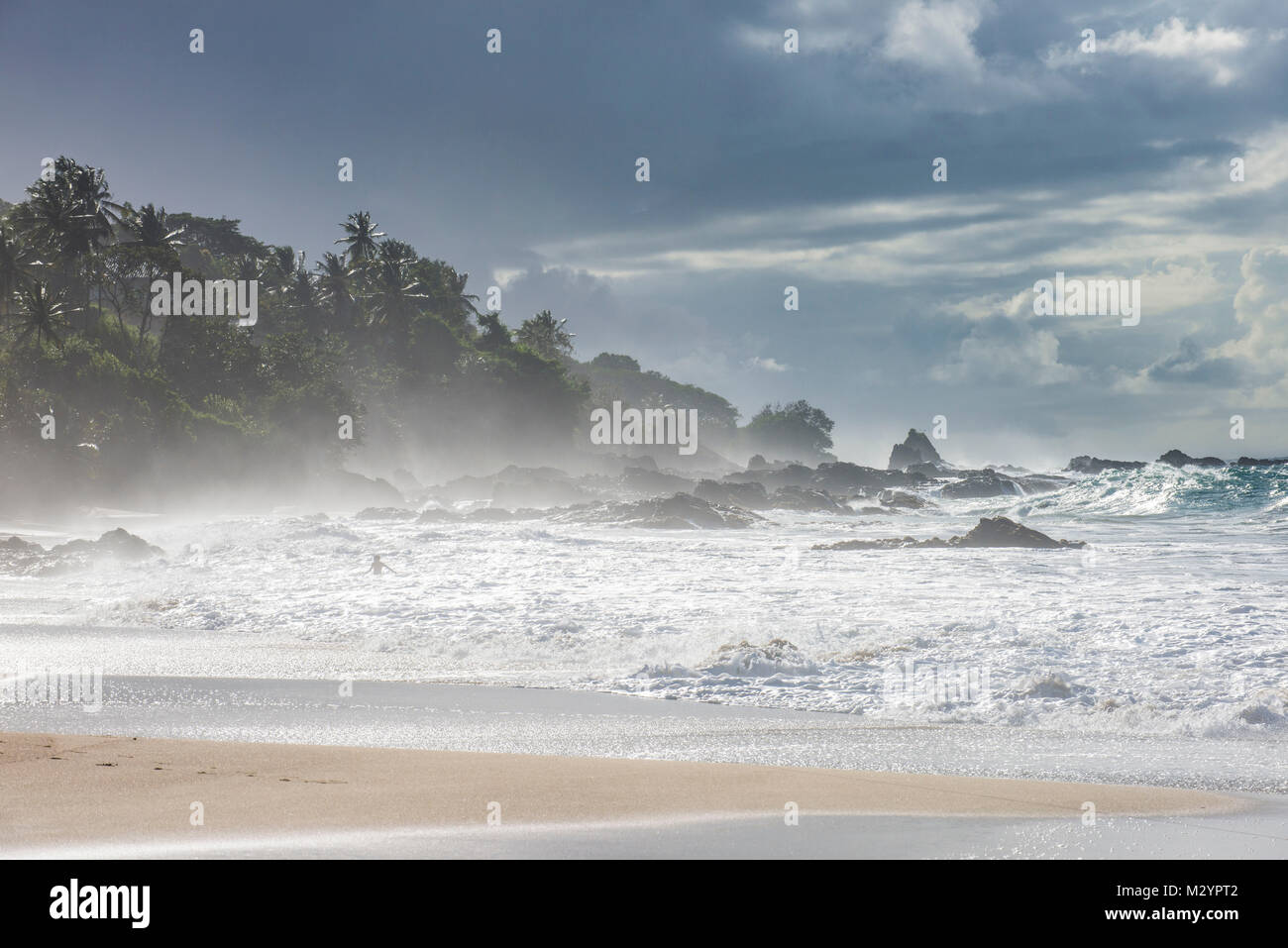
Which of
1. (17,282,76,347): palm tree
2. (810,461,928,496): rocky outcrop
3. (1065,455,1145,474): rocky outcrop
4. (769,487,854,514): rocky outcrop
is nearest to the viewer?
(17,282,76,347): palm tree

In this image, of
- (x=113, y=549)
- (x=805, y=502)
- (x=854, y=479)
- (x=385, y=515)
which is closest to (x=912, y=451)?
(x=854, y=479)

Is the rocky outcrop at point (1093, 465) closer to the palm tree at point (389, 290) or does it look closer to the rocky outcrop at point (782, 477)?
the rocky outcrop at point (782, 477)

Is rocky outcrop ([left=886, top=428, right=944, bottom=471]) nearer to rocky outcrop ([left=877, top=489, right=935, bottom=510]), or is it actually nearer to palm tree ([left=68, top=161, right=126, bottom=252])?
rocky outcrop ([left=877, top=489, right=935, bottom=510])

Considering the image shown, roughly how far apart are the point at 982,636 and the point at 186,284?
5411 centimetres

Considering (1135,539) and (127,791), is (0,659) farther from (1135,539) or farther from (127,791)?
(1135,539)

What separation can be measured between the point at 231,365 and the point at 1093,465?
62535mm

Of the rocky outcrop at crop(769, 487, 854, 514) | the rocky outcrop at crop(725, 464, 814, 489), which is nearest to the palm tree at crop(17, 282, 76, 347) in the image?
the rocky outcrop at crop(769, 487, 854, 514)

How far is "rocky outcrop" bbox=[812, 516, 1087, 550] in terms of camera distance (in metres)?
A: 22.5

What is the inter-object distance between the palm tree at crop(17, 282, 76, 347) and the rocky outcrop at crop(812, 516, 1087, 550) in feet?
118

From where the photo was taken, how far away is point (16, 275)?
43.8 meters

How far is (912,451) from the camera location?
9894 cm

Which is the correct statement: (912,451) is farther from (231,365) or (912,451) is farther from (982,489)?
(231,365)

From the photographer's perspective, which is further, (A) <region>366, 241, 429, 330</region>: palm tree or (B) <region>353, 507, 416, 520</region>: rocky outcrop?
(A) <region>366, 241, 429, 330</region>: palm tree

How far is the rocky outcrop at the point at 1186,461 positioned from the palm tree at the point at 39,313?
58118 mm
